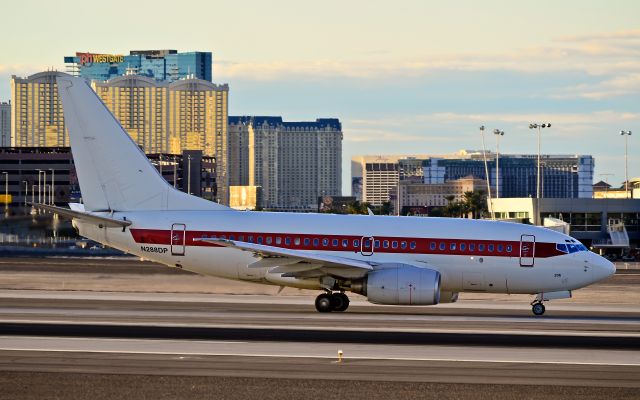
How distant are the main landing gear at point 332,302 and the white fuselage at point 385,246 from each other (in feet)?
2.08

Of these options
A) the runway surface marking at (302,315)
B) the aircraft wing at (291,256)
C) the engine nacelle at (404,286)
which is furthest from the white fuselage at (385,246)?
the runway surface marking at (302,315)

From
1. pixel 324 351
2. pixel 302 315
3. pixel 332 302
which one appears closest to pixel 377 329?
pixel 302 315

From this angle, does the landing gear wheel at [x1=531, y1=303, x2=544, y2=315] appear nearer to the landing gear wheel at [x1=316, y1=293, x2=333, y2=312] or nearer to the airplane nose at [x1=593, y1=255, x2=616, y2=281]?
the airplane nose at [x1=593, y1=255, x2=616, y2=281]

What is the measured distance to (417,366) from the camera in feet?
91.9

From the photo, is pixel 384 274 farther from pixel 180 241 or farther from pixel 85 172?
pixel 85 172

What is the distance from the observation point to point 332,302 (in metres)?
43.0

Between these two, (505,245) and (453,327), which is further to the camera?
(505,245)

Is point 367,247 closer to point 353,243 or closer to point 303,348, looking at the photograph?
point 353,243

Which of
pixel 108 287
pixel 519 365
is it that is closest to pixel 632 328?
pixel 519 365

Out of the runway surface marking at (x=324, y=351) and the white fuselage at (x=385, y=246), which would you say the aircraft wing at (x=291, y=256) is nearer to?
the white fuselage at (x=385, y=246)

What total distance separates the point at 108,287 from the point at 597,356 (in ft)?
94.0

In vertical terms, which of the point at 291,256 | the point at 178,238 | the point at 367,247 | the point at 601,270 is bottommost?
the point at 601,270

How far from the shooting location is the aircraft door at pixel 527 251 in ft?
143

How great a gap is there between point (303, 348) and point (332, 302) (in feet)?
39.4
